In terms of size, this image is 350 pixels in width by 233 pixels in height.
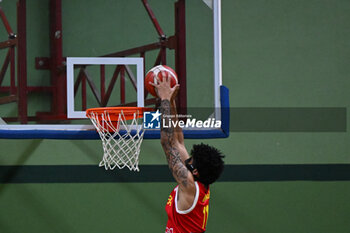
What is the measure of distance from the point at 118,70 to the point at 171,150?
1.23 metres

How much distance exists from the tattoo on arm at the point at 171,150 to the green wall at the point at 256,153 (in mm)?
1930

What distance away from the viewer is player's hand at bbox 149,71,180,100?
271cm

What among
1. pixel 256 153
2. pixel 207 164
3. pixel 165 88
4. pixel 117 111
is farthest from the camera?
pixel 256 153

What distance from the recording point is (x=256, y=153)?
487cm

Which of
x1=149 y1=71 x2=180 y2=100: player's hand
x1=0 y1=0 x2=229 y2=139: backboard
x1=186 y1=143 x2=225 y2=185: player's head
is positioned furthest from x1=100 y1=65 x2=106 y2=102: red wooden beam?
x1=186 y1=143 x2=225 y2=185: player's head

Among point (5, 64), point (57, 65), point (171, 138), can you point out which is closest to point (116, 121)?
point (171, 138)

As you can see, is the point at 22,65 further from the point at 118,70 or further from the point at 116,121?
the point at 116,121

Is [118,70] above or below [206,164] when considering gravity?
above

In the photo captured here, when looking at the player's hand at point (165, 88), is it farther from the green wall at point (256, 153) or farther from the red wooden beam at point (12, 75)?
the green wall at point (256, 153)

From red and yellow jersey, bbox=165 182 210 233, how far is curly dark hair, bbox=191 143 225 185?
67 millimetres

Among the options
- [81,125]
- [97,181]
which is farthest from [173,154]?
[97,181]

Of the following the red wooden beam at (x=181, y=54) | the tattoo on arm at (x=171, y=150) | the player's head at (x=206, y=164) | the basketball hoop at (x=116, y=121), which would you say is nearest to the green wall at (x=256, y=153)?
the red wooden beam at (x=181, y=54)

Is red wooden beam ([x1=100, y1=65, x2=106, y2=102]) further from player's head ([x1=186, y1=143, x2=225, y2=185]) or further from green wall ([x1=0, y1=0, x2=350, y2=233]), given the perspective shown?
player's head ([x1=186, y1=143, x2=225, y2=185])

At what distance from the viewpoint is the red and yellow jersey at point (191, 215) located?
262cm
